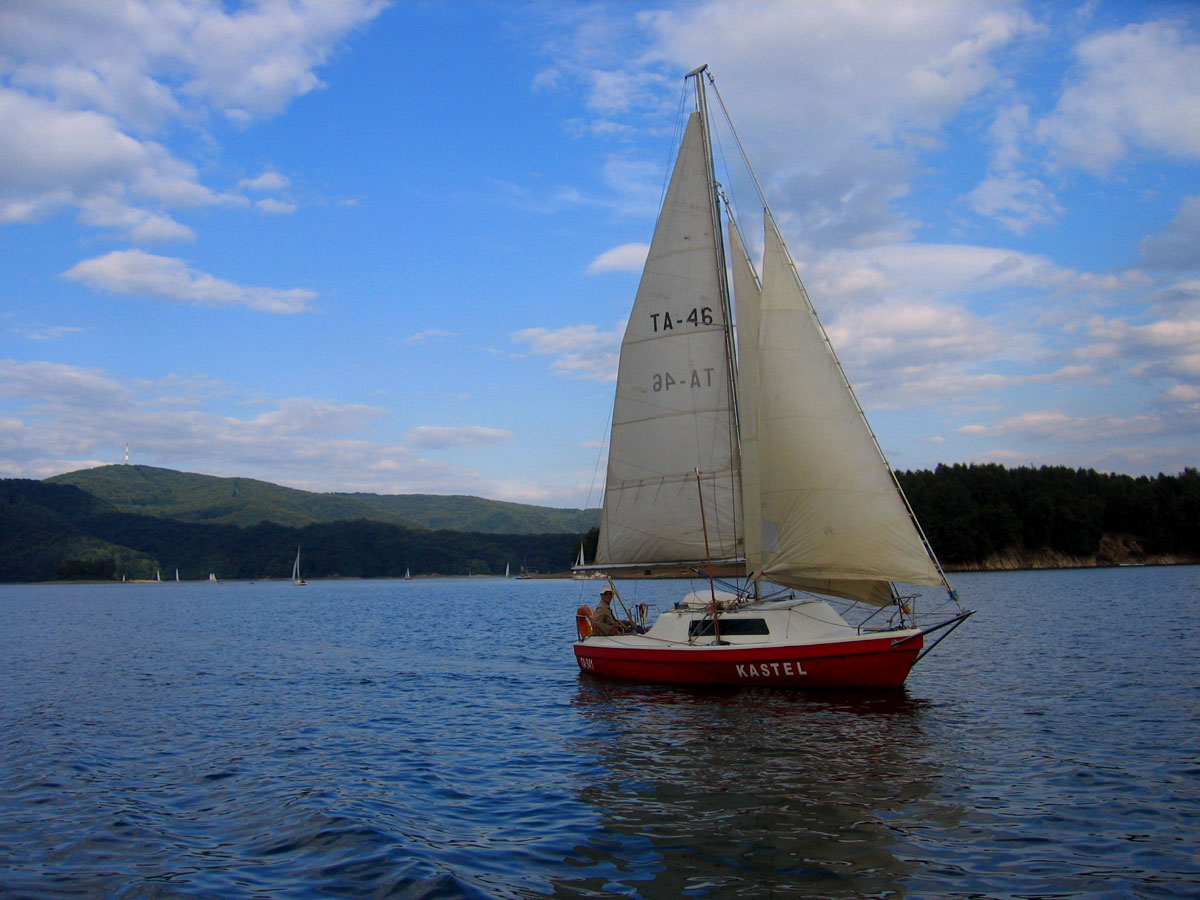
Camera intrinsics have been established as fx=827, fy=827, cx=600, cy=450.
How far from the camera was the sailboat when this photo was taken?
71.0 feet

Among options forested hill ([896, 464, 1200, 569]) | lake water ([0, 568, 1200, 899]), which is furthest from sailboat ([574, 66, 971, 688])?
forested hill ([896, 464, 1200, 569])

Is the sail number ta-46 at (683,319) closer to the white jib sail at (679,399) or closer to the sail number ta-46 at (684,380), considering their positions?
the white jib sail at (679,399)

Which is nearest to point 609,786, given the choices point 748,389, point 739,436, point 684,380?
point 739,436

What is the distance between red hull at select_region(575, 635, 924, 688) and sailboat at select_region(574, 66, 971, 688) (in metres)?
0.04

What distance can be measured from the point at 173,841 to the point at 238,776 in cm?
404

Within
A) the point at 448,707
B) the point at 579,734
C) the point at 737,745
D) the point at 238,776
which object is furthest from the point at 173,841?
the point at 448,707

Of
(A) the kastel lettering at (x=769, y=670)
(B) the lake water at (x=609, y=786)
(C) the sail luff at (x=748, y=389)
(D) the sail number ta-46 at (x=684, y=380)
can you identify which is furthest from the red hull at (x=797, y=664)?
(D) the sail number ta-46 at (x=684, y=380)

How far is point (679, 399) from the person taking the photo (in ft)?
83.5

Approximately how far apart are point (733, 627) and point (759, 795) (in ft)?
32.7

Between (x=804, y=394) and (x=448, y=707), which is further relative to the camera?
(x=448, y=707)

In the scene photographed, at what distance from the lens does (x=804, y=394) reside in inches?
885

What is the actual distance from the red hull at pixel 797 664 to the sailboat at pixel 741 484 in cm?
4

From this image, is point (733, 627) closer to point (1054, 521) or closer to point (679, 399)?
point (679, 399)

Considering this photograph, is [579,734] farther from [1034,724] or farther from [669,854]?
[1034,724]
